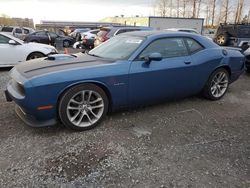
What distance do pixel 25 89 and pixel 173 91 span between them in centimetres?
252

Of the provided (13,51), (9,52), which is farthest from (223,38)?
(9,52)

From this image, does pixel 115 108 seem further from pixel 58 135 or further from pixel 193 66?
pixel 193 66

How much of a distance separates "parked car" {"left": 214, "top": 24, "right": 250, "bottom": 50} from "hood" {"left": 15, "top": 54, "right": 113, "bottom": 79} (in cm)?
1246

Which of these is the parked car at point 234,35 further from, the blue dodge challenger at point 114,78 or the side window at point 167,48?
the side window at point 167,48

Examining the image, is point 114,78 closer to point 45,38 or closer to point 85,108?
point 85,108

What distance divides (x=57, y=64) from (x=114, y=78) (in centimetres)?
92

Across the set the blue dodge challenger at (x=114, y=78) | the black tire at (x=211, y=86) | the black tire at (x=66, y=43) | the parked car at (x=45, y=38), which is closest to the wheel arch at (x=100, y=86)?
the blue dodge challenger at (x=114, y=78)

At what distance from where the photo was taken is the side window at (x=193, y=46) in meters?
4.68

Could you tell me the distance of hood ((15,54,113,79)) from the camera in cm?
355

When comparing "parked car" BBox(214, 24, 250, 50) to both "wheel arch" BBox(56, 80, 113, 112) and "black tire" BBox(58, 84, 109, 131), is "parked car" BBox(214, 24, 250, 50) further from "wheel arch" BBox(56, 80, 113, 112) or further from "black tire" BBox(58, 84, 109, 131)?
"black tire" BBox(58, 84, 109, 131)

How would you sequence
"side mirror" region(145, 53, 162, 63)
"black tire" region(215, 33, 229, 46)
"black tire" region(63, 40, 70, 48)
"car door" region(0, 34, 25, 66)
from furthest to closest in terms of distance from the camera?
1. "black tire" region(63, 40, 70, 48)
2. "black tire" region(215, 33, 229, 46)
3. "car door" region(0, 34, 25, 66)
4. "side mirror" region(145, 53, 162, 63)

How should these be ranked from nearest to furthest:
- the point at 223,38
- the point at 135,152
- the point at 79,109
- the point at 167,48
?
the point at 135,152 → the point at 79,109 → the point at 167,48 → the point at 223,38

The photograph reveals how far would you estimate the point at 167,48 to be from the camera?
14.5 ft

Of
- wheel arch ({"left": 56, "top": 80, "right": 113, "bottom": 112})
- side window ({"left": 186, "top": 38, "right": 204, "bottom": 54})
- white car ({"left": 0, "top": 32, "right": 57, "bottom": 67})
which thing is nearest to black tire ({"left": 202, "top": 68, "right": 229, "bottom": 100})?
side window ({"left": 186, "top": 38, "right": 204, "bottom": 54})
